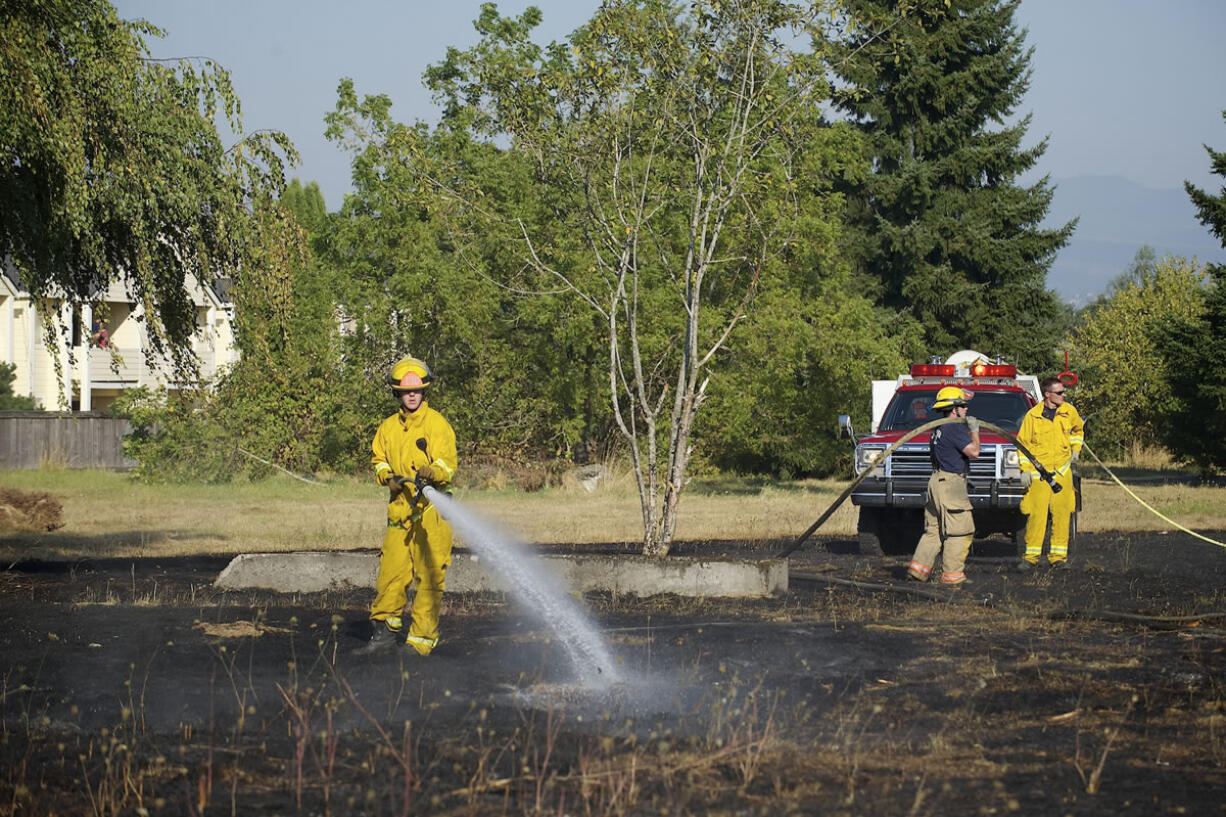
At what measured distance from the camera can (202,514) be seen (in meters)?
22.5

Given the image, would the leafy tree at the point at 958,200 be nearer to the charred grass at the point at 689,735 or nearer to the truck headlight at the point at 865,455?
the truck headlight at the point at 865,455

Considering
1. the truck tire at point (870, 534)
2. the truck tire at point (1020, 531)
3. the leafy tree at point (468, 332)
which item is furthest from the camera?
the leafy tree at point (468, 332)

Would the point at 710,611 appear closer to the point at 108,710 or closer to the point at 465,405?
the point at 108,710

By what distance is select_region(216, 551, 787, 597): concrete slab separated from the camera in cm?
1174

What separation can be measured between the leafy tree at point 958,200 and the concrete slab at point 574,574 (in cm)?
2986

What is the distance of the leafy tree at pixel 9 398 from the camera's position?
38.9 meters

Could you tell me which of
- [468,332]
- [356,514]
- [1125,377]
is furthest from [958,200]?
[356,514]

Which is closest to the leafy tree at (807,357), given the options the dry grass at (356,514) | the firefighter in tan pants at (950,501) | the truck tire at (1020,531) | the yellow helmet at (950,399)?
the dry grass at (356,514)

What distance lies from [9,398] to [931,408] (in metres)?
30.4

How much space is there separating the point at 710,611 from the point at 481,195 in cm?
686

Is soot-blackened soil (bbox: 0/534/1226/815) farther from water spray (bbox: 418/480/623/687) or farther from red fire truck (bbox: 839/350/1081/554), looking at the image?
red fire truck (bbox: 839/350/1081/554)

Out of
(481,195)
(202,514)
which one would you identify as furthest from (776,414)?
(481,195)

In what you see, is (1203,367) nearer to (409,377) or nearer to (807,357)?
(807,357)

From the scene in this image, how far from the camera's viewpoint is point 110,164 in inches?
448
